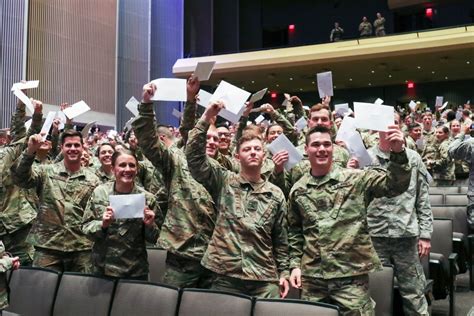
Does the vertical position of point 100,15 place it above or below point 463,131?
above

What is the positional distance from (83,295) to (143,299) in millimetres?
476

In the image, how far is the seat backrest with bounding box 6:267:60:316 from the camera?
3.29 metres

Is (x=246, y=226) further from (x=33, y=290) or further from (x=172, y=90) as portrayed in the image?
(x=33, y=290)

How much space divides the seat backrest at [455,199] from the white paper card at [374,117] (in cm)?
366

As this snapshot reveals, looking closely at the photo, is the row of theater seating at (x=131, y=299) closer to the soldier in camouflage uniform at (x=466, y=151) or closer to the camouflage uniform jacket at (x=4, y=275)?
the camouflage uniform jacket at (x=4, y=275)

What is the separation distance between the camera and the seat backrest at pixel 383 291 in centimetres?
315

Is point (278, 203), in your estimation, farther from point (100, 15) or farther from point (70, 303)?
point (100, 15)

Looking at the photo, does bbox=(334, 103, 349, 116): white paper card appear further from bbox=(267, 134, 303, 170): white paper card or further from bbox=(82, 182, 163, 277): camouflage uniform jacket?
bbox=(82, 182, 163, 277): camouflage uniform jacket

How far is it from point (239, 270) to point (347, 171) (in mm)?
808

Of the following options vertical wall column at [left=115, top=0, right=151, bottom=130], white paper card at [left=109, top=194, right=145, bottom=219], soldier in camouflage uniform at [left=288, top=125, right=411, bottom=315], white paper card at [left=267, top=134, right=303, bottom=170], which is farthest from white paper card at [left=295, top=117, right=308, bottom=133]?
vertical wall column at [left=115, top=0, right=151, bottom=130]

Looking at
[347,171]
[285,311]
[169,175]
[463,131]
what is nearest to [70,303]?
[169,175]

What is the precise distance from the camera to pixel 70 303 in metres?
3.20

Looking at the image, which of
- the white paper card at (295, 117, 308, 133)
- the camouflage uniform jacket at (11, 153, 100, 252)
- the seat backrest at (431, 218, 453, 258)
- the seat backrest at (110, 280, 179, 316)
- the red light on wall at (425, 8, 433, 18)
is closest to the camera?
the seat backrest at (110, 280, 179, 316)

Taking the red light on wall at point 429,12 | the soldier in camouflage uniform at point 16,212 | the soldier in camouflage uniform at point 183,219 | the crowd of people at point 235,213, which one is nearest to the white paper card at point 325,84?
the crowd of people at point 235,213
